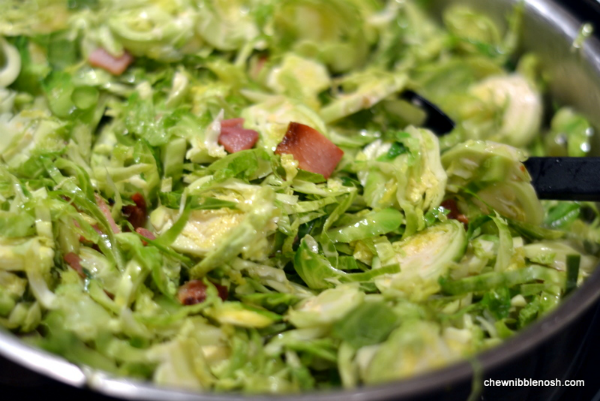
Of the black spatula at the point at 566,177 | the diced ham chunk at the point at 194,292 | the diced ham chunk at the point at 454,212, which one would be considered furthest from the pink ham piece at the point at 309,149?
the black spatula at the point at 566,177

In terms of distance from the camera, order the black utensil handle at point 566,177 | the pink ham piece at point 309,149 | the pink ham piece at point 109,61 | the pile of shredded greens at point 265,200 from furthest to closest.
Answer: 1. the pink ham piece at point 109,61
2. the pink ham piece at point 309,149
3. the black utensil handle at point 566,177
4. the pile of shredded greens at point 265,200

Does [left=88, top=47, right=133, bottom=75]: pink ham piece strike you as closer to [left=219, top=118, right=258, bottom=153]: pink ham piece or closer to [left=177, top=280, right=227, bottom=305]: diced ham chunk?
[left=219, top=118, right=258, bottom=153]: pink ham piece

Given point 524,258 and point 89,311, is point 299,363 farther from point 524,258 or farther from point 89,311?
point 524,258

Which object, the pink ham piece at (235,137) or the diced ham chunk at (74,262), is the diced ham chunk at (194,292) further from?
the pink ham piece at (235,137)

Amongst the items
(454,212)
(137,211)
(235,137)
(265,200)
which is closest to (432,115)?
(454,212)

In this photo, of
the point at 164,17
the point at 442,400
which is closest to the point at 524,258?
the point at 442,400

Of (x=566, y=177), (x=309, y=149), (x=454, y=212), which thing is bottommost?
(x=454, y=212)

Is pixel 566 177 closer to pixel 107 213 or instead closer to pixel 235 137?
pixel 235 137
